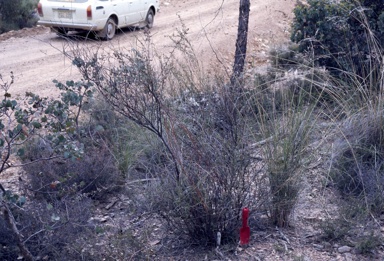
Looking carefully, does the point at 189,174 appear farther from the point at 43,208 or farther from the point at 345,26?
the point at 345,26

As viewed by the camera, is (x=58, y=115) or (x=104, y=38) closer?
(x=58, y=115)

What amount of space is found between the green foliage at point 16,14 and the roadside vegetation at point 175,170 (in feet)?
41.4

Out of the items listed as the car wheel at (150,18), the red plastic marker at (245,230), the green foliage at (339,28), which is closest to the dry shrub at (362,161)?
the red plastic marker at (245,230)

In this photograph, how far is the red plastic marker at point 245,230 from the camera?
3914 millimetres

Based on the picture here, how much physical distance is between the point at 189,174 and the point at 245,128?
0.68 metres

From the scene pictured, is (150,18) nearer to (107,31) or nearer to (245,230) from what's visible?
(107,31)

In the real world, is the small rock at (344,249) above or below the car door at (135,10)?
below

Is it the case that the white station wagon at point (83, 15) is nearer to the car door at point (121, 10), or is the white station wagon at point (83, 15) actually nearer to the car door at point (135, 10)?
the car door at point (121, 10)

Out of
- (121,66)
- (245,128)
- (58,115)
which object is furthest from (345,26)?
(58,115)

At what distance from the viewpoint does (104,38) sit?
Result: 43.8 feet

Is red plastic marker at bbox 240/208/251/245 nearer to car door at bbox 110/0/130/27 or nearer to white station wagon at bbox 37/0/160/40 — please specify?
white station wagon at bbox 37/0/160/40

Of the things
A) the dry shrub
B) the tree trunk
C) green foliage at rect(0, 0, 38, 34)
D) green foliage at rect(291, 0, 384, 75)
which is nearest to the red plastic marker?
the dry shrub

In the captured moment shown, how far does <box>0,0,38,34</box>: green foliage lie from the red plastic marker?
47.1 feet

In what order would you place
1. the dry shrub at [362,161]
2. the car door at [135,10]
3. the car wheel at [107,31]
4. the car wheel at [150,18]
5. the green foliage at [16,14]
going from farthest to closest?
1. the green foliage at [16,14]
2. the car wheel at [150,18]
3. the car door at [135,10]
4. the car wheel at [107,31]
5. the dry shrub at [362,161]
